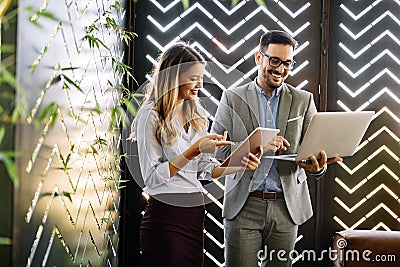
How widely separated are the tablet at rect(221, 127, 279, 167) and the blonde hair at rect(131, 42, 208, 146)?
0.33 meters

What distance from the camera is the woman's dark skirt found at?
263cm

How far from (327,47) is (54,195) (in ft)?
7.86

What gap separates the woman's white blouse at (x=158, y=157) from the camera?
255 cm

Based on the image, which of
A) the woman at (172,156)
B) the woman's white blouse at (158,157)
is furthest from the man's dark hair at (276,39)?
the woman's white blouse at (158,157)

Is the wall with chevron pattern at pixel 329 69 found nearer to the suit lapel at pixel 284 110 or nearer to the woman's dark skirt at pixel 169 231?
the suit lapel at pixel 284 110

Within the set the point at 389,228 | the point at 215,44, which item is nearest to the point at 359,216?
the point at 389,228

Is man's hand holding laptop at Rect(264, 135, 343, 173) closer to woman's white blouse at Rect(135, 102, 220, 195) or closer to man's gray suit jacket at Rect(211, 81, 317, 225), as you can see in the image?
man's gray suit jacket at Rect(211, 81, 317, 225)

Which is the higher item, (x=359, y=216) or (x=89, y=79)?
(x=89, y=79)

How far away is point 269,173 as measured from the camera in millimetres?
3070

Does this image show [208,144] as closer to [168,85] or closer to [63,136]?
[168,85]

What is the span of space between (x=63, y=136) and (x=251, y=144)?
3.56 ft

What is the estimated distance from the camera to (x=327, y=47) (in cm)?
383

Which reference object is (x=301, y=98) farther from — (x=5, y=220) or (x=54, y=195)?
(x=5, y=220)

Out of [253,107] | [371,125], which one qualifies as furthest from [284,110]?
[371,125]
